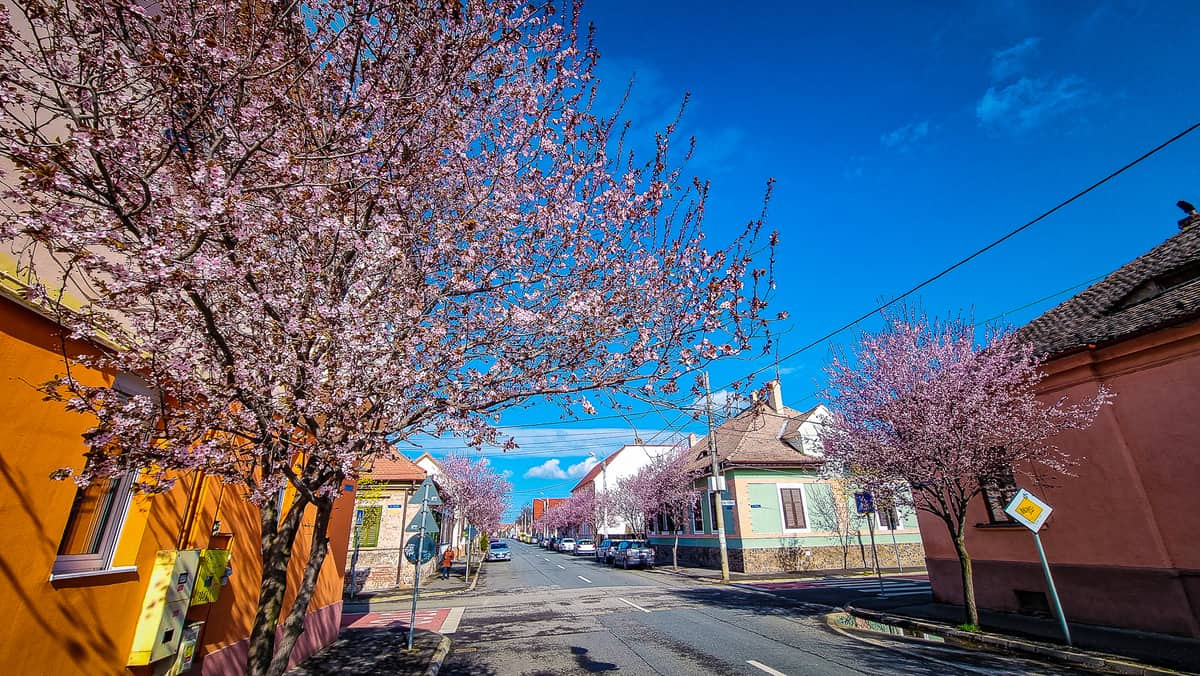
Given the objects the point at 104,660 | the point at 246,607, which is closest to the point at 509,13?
the point at 104,660

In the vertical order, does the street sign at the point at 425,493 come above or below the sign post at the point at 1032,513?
above

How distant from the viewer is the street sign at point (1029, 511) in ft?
30.2

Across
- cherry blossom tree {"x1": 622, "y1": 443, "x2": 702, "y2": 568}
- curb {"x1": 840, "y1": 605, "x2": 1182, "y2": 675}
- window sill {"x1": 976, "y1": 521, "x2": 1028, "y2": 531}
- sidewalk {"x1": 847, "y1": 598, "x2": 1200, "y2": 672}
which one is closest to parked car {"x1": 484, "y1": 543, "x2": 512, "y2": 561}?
cherry blossom tree {"x1": 622, "y1": 443, "x2": 702, "y2": 568}

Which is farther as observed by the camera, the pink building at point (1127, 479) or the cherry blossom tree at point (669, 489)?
the cherry blossom tree at point (669, 489)

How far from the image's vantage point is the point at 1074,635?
30.1ft

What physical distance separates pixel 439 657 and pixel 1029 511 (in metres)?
11.1

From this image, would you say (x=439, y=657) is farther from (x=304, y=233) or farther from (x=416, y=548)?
(x=304, y=233)

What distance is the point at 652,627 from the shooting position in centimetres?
1157

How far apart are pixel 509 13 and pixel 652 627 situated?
11994 mm

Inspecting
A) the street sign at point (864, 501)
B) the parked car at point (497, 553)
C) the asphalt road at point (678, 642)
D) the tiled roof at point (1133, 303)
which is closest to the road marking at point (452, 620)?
the asphalt road at point (678, 642)

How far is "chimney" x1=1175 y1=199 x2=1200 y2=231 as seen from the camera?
12297 millimetres

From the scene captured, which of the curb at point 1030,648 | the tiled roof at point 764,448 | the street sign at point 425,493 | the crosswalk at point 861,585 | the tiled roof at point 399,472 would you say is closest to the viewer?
the curb at point 1030,648

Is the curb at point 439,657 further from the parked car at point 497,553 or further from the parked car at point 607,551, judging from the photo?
the parked car at point 497,553

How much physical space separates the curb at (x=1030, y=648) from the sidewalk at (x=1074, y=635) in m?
0.03
